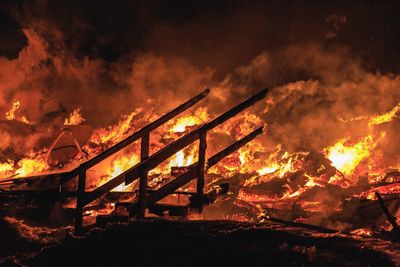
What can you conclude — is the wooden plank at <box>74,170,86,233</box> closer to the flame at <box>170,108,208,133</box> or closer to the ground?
the ground

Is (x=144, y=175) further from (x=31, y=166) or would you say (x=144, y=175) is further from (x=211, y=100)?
(x=211, y=100)

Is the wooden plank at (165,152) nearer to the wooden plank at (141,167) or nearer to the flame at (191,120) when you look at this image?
the wooden plank at (141,167)

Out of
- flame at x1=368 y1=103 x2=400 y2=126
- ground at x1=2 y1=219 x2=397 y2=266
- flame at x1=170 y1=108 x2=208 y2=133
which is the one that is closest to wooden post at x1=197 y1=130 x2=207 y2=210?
ground at x1=2 y1=219 x2=397 y2=266

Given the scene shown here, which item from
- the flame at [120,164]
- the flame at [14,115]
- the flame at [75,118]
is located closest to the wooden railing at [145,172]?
the flame at [120,164]

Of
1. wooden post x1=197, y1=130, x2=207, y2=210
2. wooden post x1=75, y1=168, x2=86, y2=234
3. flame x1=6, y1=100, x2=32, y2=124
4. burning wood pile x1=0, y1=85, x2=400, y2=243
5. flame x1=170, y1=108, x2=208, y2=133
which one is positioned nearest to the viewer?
wooden post x1=75, y1=168, x2=86, y2=234

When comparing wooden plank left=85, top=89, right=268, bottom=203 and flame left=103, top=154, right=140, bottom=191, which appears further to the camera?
flame left=103, top=154, right=140, bottom=191

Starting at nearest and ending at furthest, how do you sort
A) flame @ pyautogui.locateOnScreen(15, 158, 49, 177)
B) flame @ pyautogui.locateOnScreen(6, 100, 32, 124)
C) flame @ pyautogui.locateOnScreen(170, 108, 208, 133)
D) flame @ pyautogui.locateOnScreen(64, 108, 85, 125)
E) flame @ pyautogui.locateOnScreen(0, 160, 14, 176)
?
flame @ pyautogui.locateOnScreen(15, 158, 49, 177), flame @ pyautogui.locateOnScreen(0, 160, 14, 176), flame @ pyautogui.locateOnScreen(170, 108, 208, 133), flame @ pyautogui.locateOnScreen(6, 100, 32, 124), flame @ pyautogui.locateOnScreen(64, 108, 85, 125)

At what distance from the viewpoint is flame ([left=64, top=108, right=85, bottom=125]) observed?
57.9 feet

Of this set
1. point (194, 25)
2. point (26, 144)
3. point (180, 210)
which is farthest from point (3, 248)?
point (194, 25)

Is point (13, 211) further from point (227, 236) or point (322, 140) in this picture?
point (322, 140)

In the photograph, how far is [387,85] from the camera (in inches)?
591

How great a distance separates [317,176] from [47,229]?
836 cm

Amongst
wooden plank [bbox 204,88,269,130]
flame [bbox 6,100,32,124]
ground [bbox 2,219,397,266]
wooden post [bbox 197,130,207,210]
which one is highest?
flame [bbox 6,100,32,124]

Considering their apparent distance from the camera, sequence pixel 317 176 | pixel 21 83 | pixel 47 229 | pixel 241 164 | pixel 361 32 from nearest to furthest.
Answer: pixel 47 229
pixel 317 176
pixel 241 164
pixel 361 32
pixel 21 83
